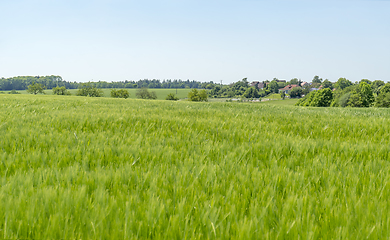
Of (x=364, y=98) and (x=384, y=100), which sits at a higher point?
(x=364, y=98)

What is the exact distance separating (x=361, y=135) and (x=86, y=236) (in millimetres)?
5157

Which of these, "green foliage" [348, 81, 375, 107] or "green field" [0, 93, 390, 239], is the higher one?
"green foliage" [348, 81, 375, 107]

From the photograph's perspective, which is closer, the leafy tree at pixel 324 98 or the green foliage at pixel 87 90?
the leafy tree at pixel 324 98

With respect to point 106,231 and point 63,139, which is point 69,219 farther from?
point 63,139

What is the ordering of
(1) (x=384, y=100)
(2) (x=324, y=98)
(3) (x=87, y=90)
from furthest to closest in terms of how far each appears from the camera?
(3) (x=87, y=90) < (2) (x=324, y=98) < (1) (x=384, y=100)

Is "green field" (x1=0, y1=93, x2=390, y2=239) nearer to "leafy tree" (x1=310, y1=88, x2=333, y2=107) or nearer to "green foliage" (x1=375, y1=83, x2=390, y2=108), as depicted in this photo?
"green foliage" (x1=375, y1=83, x2=390, y2=108)

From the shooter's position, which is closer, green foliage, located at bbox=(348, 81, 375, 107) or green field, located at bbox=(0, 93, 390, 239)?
green field, located at bbox=(0, 93, 390, 239)

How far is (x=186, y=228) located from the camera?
1237 millimetres

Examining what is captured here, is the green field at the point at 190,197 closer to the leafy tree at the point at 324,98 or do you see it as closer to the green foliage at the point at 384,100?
the green foliage at the point at 384,100

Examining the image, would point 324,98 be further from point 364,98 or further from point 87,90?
point 87,90

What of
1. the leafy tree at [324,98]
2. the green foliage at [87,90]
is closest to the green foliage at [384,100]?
the leafy tree at [324,98]

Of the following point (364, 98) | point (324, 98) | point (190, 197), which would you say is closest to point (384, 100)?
point (364, 98)

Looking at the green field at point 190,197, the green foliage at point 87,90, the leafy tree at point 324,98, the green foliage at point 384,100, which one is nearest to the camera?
the green field at point 190,197

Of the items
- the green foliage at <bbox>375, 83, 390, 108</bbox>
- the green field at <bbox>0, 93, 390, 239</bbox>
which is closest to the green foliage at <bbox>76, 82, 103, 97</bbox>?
the green field at <bbox>0, 93, 390, 239</bbox>
